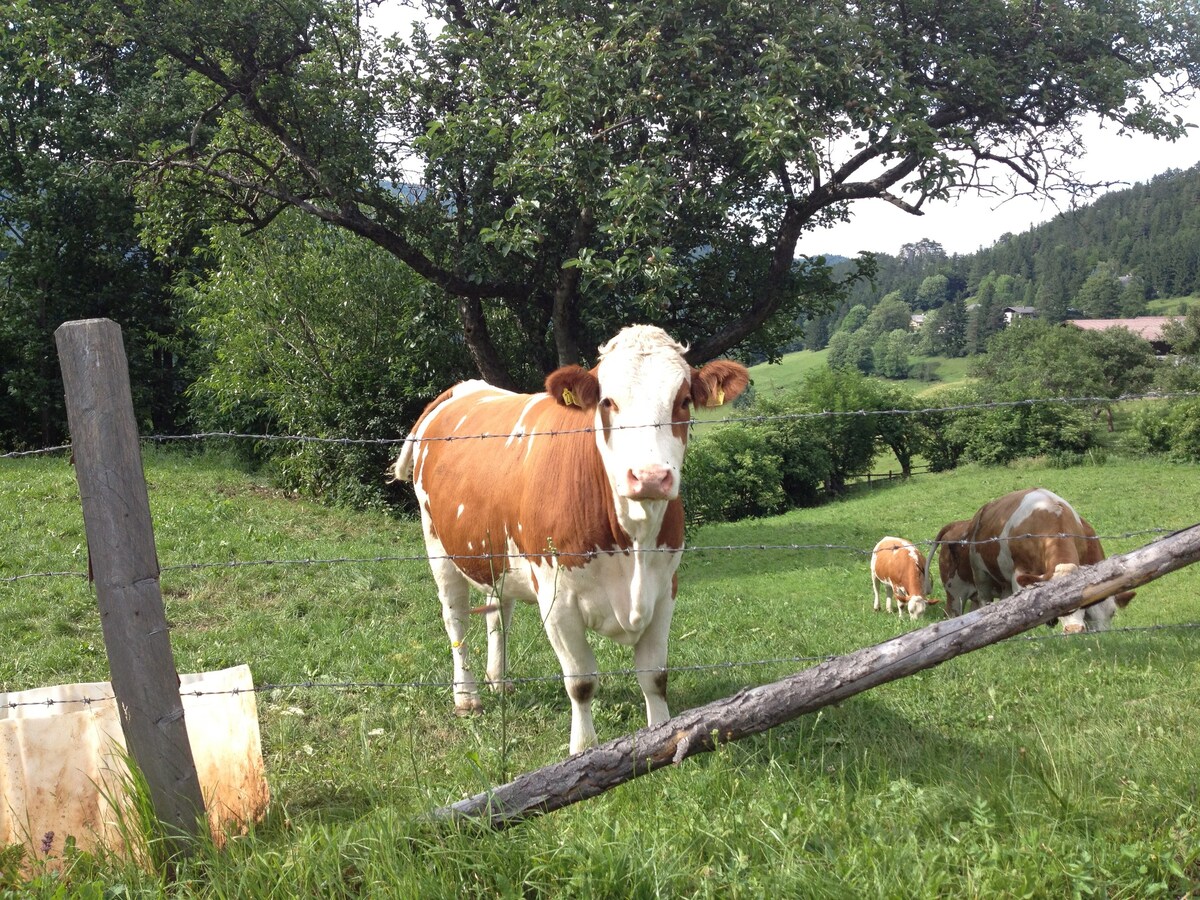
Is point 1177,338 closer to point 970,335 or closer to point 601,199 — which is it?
point 970,335

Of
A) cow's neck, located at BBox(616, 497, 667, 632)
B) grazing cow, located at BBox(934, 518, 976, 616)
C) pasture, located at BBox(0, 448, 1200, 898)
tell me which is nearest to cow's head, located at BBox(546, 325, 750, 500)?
cow's neck, located at BBox(616, 497, 667, 632)

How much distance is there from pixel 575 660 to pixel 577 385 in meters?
1.40

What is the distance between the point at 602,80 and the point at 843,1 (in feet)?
12.0

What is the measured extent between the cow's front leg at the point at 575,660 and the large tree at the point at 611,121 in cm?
523

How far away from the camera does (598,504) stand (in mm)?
4469

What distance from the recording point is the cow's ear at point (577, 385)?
4285 millimetres

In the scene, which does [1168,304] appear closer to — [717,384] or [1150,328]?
[1150,328]

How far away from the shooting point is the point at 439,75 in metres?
12.3

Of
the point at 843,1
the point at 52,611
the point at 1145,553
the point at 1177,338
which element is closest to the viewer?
the point at 1145,553

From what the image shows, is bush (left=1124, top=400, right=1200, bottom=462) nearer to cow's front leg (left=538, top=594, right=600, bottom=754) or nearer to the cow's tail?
the cow's tail

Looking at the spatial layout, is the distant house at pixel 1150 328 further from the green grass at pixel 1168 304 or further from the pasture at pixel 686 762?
the pasture at pixel 686 762

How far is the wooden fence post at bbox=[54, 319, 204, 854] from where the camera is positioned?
10.3ft

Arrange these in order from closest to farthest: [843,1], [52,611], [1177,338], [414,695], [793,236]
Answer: [414,695], [52,611], [843,1], [793,236], [1177,338]

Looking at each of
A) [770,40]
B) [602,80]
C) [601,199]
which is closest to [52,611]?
[601,199]
